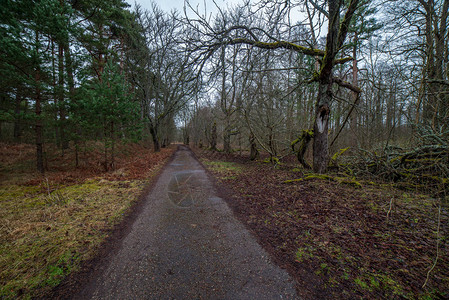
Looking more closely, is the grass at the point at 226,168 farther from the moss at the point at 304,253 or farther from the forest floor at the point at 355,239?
the moss at the point at 304,253

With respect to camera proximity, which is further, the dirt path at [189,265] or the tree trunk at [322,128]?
the tree trunk at [322,128]

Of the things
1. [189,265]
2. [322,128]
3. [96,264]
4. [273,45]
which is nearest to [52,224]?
[96,264]

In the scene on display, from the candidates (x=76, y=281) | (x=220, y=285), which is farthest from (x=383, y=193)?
(x=76, y=281)

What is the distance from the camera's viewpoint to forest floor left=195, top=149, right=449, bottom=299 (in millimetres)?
1682

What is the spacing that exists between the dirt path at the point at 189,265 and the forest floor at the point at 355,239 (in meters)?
0.32

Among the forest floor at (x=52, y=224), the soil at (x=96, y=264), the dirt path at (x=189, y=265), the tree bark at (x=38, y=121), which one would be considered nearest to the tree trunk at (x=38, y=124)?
the tree bark at (x=38, y=121)

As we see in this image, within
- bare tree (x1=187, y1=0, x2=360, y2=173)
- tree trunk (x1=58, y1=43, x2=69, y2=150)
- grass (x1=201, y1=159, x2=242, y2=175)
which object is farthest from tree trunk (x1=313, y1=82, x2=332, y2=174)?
tree trunk (x1=58, y1=43, x2=69, y2=150)

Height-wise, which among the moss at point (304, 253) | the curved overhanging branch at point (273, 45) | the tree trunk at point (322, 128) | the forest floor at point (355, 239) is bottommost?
the moss at point (304, 253)

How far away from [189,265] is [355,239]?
2479mm

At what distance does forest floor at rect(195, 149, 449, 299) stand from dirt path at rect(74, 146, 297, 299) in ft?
1.06

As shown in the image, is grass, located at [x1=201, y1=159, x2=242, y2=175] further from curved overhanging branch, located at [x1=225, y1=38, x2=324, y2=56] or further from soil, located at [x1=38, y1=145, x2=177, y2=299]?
curved overhanging branch, located at [x1=225, y1=38, x2=324, y2=56]

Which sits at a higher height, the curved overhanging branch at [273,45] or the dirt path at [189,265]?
the curved overhanging branch at [273,45]

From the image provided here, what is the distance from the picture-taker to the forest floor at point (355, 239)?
1.68 metres

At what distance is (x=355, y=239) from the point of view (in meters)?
2.37
